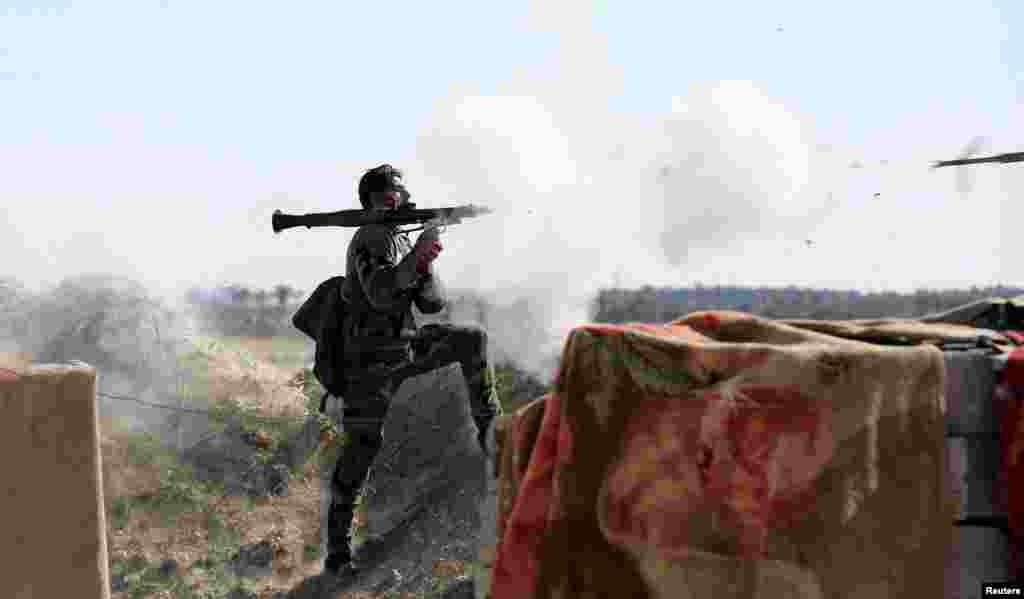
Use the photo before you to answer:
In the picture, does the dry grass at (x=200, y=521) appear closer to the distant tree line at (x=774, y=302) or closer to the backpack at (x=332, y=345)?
the backpack at (x=332, y=345)

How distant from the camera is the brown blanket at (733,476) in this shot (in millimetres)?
2959

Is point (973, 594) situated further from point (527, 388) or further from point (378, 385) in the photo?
point (527, 388)

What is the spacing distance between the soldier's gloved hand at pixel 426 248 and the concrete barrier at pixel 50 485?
2396 mm

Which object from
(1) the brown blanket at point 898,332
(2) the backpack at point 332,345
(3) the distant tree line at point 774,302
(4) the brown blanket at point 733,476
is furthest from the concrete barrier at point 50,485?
(3) the distant tree line at point 774,302

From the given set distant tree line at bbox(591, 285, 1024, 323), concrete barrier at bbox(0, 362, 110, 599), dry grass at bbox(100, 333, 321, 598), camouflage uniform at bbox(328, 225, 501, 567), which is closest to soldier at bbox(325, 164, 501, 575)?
camouflage uniform at bbox(328, 225, 501, 567)

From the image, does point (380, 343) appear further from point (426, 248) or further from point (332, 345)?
point (426, 248)

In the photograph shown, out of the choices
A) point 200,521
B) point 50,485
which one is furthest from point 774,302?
point 50,485

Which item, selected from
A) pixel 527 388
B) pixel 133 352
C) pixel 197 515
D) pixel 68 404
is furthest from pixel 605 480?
pixel 133 352

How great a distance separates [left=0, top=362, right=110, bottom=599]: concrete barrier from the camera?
4.67m

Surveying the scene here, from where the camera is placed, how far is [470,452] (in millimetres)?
8938

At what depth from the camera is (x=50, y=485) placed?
15.6ft

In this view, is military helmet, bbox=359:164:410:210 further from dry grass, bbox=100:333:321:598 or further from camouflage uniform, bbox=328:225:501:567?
dry grass, bbox=100:333:321:598

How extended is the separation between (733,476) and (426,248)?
13.5 feet

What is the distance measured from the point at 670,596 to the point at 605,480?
0.32 m
